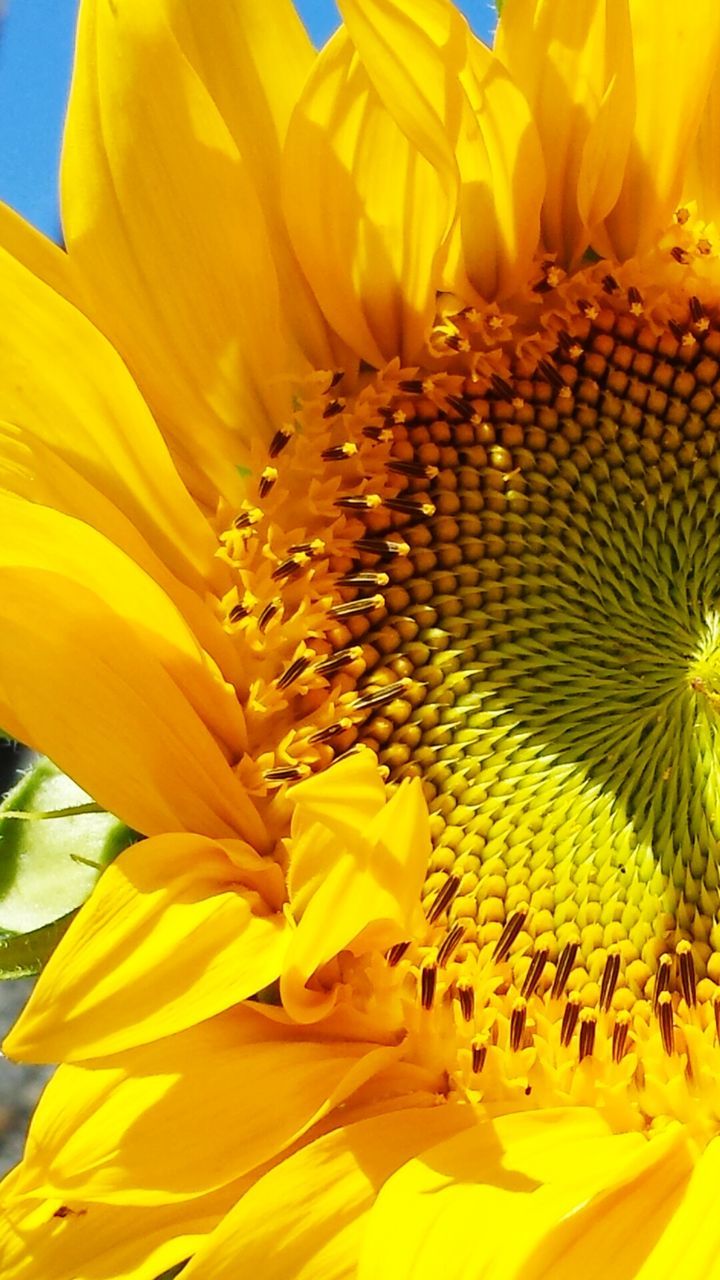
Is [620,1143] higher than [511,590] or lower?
lower

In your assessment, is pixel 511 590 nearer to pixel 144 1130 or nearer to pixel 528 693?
pixel 528 693

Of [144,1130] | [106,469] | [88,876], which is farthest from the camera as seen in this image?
[88,876]

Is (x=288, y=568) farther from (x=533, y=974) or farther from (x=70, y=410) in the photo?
(x=533, y=974)

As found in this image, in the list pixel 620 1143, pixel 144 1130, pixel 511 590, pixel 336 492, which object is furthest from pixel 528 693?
pixel 144 1130

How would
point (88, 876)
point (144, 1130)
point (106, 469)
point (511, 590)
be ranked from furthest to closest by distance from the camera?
point (511, 590) → point (88, 876) → point (106, 469) → point (144, 1130)

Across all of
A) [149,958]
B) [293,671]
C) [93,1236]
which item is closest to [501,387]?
[293,671]

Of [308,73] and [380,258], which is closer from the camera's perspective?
[308,73]

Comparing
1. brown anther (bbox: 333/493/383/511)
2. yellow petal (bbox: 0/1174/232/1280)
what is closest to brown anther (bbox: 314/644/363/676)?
brown anther (bbox: 333/493/383/511)

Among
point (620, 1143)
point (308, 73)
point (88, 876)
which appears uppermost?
point (308, 73)
